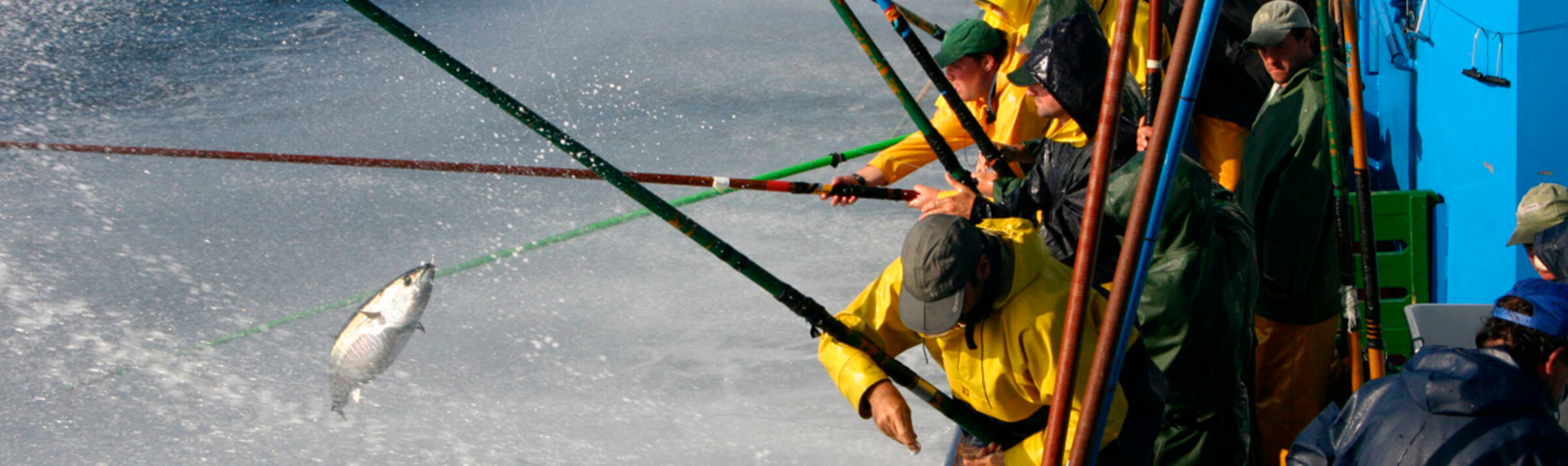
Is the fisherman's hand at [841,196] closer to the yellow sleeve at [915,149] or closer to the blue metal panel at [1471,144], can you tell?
the yellow sleeve at [915,149]

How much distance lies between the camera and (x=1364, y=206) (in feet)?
8.47

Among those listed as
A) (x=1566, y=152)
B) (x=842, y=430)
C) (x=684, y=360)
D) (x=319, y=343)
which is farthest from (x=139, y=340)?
(x=1566, y=152)

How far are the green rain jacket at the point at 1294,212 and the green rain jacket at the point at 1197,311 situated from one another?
77cm

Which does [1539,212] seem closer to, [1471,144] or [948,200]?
[1471,144]

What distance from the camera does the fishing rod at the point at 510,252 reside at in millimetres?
4004

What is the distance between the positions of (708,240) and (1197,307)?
36.5 inches

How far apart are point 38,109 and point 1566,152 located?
296 inches

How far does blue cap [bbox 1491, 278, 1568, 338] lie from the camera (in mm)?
1915

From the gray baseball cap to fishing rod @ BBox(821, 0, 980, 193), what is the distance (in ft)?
3.20

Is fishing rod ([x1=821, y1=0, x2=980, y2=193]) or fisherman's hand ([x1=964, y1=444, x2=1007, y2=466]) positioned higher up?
fishing rod ([x1=821, y1=0, x2=980, y2=193])

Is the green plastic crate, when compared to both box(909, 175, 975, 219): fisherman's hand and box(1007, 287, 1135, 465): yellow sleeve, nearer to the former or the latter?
box(909, 175, 975, 219): fisherman's hand

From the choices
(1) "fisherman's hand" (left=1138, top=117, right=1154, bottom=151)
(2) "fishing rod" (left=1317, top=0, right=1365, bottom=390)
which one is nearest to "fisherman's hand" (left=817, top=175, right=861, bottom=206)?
(1) "fisherman's hand" (left=1138, top=117, right=1154, bottom=151)

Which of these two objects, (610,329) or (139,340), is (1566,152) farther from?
(139,340)

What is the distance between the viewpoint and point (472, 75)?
5.52 feet
